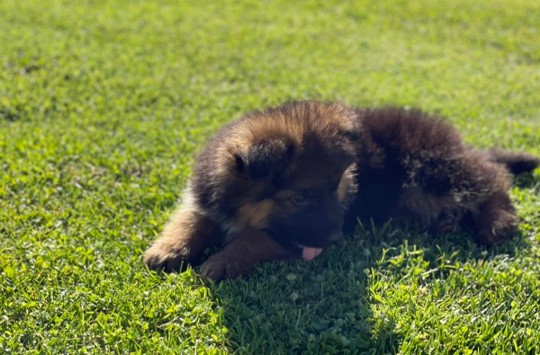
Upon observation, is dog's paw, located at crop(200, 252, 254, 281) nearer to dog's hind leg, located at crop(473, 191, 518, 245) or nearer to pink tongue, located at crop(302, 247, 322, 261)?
pink tongue, located at crop(302, 247, 322, 261)

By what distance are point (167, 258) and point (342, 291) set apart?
1.22m

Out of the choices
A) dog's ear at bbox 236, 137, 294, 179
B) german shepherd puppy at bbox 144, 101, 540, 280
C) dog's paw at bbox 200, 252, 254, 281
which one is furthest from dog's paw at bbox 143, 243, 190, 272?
dog's ear at bbox 236, 137, 294, 179

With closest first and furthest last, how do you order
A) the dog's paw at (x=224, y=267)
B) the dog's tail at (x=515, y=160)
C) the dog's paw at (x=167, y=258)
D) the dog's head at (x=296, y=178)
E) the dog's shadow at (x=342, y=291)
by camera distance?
the dog's shadow at (x=342, y=291), the dog's head at (x=296, y=178), the dog's paw at (x=224, y=267), the dog's paw at (x=167, y=258), the dog's tail at (x=515, y=160)

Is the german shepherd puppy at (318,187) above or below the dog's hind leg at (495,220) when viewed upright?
above

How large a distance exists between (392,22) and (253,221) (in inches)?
300

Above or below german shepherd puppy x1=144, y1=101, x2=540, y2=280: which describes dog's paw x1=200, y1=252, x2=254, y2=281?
below

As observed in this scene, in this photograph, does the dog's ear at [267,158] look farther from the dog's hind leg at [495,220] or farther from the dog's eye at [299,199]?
the dog's hind leg at [495,220]

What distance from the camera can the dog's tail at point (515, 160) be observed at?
5.40 metres

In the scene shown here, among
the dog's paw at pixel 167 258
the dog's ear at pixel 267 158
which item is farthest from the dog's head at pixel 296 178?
the dog's paw at pixel 167 258

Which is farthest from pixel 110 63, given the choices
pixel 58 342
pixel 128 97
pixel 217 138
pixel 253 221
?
Result: pixel 58 342

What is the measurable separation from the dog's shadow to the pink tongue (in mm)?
46

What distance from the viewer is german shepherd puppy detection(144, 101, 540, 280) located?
3840mm

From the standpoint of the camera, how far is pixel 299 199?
12.6 feet

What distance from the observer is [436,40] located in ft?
32.6
